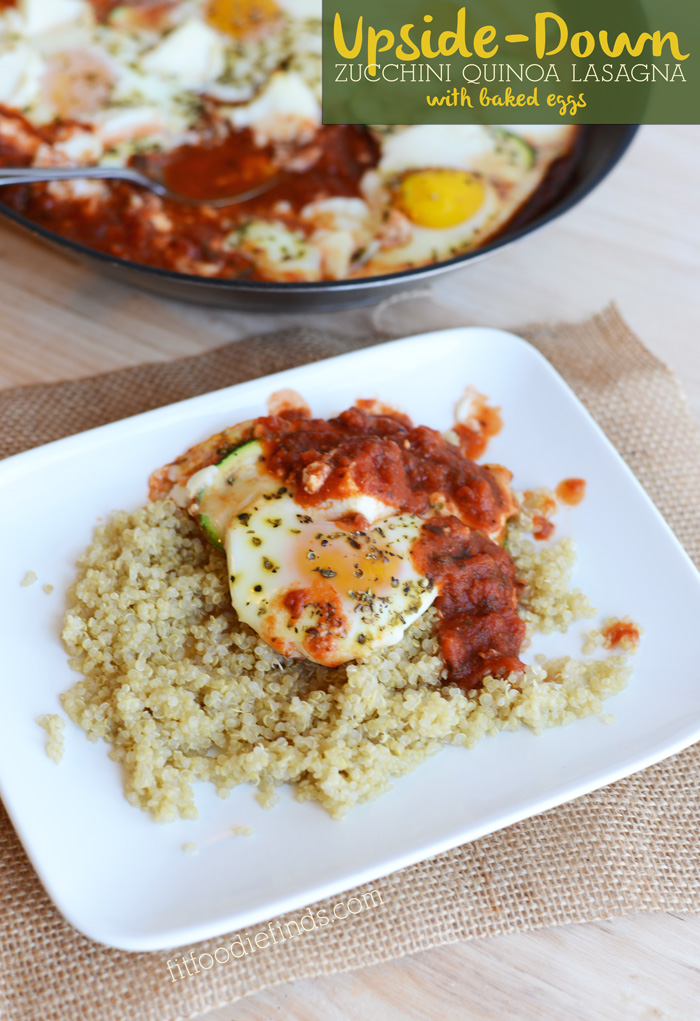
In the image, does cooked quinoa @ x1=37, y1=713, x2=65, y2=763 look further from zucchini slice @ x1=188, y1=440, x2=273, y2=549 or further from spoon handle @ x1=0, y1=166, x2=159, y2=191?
spoon handle @ x1=0, y1=166, x2=159, y2=191

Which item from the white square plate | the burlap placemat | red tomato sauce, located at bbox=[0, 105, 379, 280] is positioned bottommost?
the burlap placemat

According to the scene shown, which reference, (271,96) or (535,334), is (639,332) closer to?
(535,334)

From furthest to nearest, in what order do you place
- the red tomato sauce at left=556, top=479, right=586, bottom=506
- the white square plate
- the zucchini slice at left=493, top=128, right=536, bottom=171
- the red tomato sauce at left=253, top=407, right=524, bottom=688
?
the zucchini slice at left=493, top=128, right=536, bottom=171, the red tomato sauce at left=556, top=479, right=586, bottom=506, the red tomato sauce at left=253, top=407, right=524, bottom=688, the white square plate

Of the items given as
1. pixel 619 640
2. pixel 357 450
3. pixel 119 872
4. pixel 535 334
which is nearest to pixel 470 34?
pixel 535 334

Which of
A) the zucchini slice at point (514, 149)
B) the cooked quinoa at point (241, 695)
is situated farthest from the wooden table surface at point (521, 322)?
the cooked quinoa at point (241, 695)

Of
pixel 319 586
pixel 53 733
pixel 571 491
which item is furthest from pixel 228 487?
pixel 571 491

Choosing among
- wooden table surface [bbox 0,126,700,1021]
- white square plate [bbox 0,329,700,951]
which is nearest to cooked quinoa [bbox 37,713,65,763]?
white square plate [bbox 0,329,700,951]
